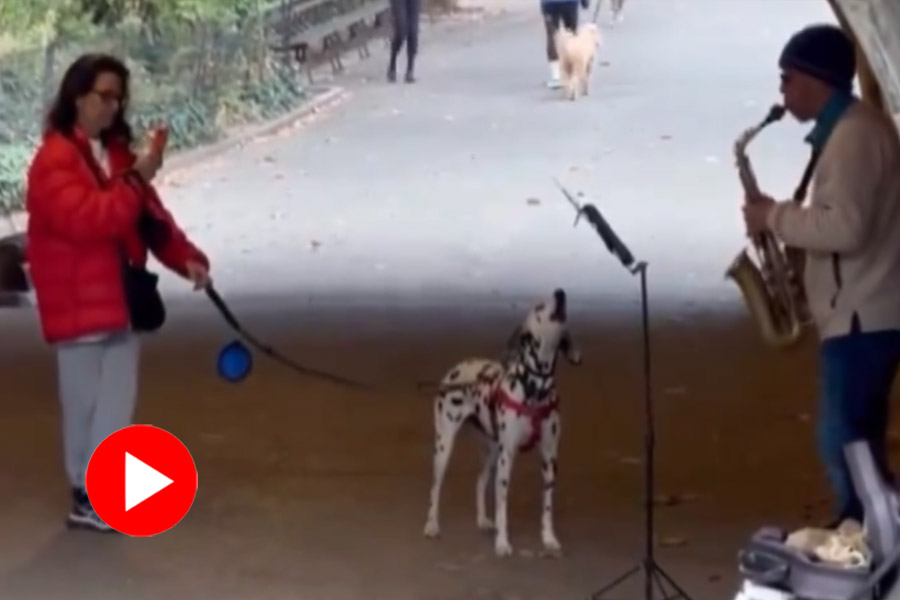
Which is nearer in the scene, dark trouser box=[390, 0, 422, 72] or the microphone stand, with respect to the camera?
the microphone stand

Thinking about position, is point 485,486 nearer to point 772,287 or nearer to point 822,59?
point 772,287

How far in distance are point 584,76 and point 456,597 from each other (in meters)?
16.1

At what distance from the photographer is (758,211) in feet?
18.8

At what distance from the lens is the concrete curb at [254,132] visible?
18094mm

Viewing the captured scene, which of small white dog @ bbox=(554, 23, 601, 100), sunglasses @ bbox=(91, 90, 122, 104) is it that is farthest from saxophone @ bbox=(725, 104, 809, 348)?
small white dog @ bbox=(554, 23, 601, 100)

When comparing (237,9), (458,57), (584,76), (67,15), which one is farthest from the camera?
(458,57)

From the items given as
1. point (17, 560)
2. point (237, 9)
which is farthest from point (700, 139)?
point (17, 560)

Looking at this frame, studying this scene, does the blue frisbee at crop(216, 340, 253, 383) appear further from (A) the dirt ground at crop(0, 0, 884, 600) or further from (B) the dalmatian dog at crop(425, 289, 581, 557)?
(B) the dalmatian dog at crop(425, 289, 581, 557)

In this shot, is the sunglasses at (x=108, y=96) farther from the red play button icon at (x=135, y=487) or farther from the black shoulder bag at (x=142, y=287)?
the red play button icon at (x=135, y=487)

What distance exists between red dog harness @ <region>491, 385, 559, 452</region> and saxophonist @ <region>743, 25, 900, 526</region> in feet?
3.59

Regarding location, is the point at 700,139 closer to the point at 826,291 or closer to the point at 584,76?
the point at 584,76

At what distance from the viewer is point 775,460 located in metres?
8.15

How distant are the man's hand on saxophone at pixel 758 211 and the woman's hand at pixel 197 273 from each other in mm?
2045

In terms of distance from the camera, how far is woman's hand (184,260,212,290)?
6.70 m
